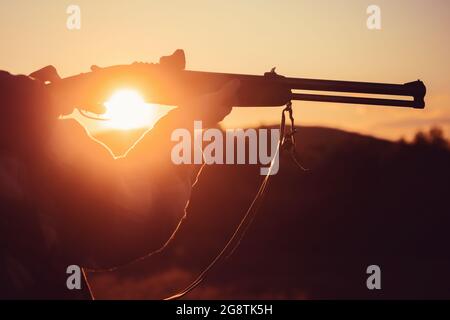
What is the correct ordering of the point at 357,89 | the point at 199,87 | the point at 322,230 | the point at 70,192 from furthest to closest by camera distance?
the point at 322,230 < the point at 357,89 < the point at 199,87 < the point at 70,192

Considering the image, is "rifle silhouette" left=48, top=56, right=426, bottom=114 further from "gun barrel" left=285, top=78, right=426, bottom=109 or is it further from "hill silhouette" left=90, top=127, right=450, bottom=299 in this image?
"hill silhouette" left=90, top=127, right=450, bottom=299

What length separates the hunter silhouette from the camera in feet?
8.64

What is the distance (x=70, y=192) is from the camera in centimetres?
272

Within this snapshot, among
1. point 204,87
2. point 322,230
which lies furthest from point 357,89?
point 322,230

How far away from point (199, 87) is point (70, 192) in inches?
74.4

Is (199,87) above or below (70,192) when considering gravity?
above

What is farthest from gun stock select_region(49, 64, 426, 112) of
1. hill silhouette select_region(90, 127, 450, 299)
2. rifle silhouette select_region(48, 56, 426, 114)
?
hill silhouette select_region(90, 127, 450, 299)

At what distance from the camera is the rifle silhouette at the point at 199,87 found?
4098mm

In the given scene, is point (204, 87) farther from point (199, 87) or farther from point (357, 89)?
point (357, 89)

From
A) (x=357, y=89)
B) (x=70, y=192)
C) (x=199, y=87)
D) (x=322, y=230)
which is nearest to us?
(x=70, y=192)

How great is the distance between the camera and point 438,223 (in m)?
45.4

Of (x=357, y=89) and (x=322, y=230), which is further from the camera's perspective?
(x=322, y=230)

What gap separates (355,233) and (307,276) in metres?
10.2
